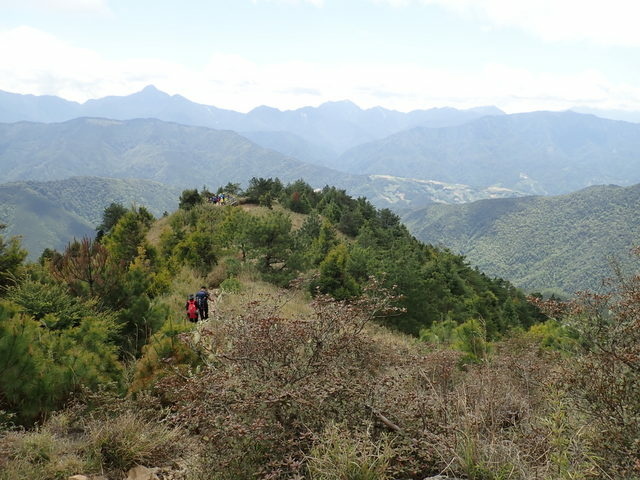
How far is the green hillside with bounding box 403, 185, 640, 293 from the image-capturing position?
325ft

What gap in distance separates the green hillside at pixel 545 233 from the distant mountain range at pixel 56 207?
343 ft

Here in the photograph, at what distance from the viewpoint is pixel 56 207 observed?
134875mm

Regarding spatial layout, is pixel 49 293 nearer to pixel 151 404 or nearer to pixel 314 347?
pixel 151 404

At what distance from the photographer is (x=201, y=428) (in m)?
3.18

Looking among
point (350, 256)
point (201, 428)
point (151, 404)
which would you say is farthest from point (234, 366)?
point (350, 256)

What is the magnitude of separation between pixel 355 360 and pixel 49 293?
4950 mm

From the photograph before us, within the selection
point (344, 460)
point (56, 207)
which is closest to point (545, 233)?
point (344, 460)

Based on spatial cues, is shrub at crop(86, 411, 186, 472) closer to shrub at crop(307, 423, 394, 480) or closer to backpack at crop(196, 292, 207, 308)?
shrub at crop(307, 423, 394, 480)

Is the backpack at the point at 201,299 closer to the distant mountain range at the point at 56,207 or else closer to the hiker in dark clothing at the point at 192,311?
the hiker in dark clothing at the point at 192,311

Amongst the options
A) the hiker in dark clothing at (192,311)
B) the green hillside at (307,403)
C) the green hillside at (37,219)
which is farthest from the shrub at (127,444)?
the green hillside at (37,219)

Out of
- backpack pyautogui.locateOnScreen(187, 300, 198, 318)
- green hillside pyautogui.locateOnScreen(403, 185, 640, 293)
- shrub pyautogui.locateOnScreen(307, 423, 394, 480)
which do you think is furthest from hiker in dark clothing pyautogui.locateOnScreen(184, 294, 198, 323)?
green hillside pyautogui.locateOnScreen(403, 185, 640, 293)

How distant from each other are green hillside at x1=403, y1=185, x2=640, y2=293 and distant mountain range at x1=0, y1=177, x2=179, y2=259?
343 feet

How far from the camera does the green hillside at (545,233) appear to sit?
9906cm

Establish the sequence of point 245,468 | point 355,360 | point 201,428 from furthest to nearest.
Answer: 1. point 355,360
2. point 201,428
3. point 245,468
